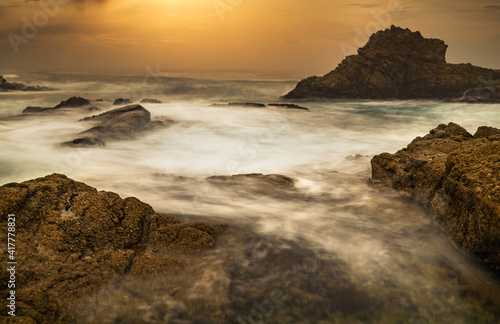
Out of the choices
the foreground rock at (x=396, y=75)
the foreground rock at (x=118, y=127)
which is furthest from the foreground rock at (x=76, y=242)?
the foreground rock at (x=396, y=75)

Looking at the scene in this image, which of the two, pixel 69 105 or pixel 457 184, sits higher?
pixel 457 184

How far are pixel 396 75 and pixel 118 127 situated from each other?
144 ft

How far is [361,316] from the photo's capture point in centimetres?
413

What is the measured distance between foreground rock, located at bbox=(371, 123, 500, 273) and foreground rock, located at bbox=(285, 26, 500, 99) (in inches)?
1617

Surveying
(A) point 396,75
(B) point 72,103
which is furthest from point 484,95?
(B) point 72,103

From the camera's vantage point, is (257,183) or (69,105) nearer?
(257,183)

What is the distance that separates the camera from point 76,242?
459cm

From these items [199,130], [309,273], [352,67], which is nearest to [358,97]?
[352,67]

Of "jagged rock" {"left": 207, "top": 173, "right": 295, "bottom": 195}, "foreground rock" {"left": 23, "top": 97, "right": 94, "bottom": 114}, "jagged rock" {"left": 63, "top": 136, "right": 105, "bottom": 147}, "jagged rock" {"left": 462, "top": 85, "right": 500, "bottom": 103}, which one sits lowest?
"jagged rock" {"left": 63, "top": 136, "right": 105, "bottom": 147}

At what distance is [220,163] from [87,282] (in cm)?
887

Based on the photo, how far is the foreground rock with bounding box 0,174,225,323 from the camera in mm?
3785

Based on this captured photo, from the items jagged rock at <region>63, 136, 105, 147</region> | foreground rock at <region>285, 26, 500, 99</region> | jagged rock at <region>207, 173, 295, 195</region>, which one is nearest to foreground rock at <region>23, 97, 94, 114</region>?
jagged rock at <region>63, 136, 105, 147</region>

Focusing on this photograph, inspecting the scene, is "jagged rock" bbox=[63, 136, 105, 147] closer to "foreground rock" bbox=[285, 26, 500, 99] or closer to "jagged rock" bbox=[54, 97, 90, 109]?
"jagged rock" bbox=[54, 97, 90, 109]

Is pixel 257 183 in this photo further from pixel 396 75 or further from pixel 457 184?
pixel 396 75
